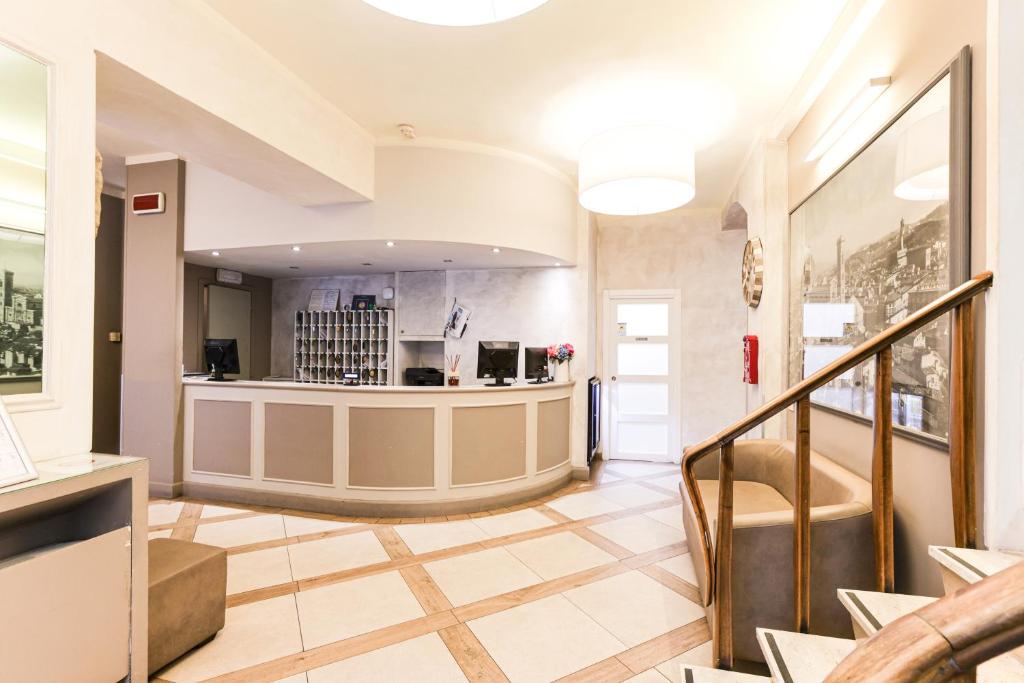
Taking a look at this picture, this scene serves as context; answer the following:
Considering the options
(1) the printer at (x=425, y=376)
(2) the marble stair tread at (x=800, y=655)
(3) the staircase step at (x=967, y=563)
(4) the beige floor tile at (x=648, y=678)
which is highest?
(1) the printer at (x=425, y=376)

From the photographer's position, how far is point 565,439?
5289mm

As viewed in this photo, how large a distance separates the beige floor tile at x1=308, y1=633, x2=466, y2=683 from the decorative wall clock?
370 centimetres

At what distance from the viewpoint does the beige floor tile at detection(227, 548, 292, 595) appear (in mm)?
3012

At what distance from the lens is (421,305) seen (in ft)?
21.1

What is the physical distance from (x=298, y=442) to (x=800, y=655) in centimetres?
413

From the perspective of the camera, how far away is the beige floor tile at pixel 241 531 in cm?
368

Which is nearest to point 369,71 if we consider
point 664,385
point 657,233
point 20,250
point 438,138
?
point 438,138

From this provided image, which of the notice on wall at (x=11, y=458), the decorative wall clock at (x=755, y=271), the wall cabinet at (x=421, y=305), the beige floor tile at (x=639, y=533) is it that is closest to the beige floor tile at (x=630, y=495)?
the beige floor tile at (x=639, y=533)

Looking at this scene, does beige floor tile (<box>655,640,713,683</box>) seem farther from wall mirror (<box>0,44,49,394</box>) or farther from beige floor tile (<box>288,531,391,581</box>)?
wall mirror (<box>0,44,49,394</box>)

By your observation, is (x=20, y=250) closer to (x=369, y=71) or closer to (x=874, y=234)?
(x=369, y=71)

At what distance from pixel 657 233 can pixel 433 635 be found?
5491 mm

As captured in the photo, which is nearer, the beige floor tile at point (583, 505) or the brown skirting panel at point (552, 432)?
the beige floor tile at point (583, 505)

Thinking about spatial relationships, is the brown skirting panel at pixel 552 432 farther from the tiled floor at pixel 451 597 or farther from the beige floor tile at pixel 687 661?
the beige floor tile at pixel 687 661

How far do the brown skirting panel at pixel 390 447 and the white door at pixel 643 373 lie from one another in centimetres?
316
